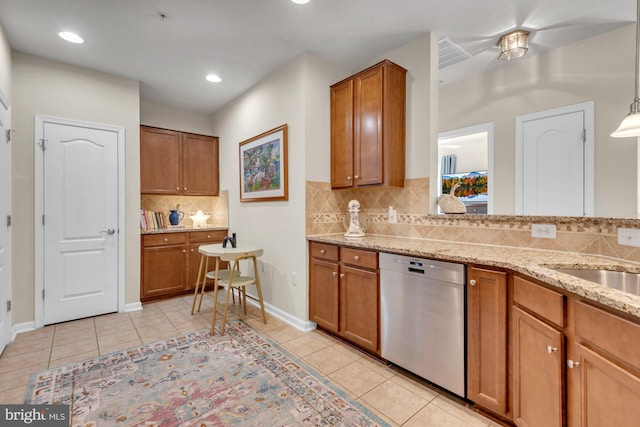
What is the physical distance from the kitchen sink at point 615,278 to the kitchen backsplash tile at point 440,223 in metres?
0.22

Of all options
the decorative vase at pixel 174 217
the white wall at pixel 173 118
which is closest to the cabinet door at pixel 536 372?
the decorative vase at pixel 174 217

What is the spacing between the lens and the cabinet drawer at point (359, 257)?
89.3 inches

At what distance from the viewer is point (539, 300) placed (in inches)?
54.2

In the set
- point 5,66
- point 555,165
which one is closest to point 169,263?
point 5,66

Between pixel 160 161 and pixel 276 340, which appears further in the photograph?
pixel 160 161

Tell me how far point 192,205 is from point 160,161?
95cm

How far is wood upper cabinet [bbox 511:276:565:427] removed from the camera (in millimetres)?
1283

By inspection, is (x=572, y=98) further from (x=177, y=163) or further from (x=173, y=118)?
(x=173, y=118)

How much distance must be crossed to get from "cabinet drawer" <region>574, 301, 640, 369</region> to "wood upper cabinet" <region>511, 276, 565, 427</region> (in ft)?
0.36

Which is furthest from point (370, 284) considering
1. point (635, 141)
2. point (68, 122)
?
point (68, 122)

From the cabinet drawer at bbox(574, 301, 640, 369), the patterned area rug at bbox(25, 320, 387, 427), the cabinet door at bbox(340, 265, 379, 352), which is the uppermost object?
the cabinet drawer at bbox(574, 301, 640, 369)

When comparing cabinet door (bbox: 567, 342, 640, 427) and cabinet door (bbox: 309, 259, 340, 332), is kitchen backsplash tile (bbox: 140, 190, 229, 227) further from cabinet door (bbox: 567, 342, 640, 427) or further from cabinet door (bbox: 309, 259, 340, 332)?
cabinet door (bbox: 567, 342, 640, 427)

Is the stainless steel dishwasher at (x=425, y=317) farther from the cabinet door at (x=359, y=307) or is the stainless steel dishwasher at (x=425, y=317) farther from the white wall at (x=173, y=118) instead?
the white wall at (x=173, y=118)

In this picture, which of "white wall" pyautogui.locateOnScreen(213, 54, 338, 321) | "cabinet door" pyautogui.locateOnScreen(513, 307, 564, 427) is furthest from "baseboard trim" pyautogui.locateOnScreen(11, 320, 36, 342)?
"cabinet door" pyautogui.locateOnScreen(513, 307, 564, 427)
